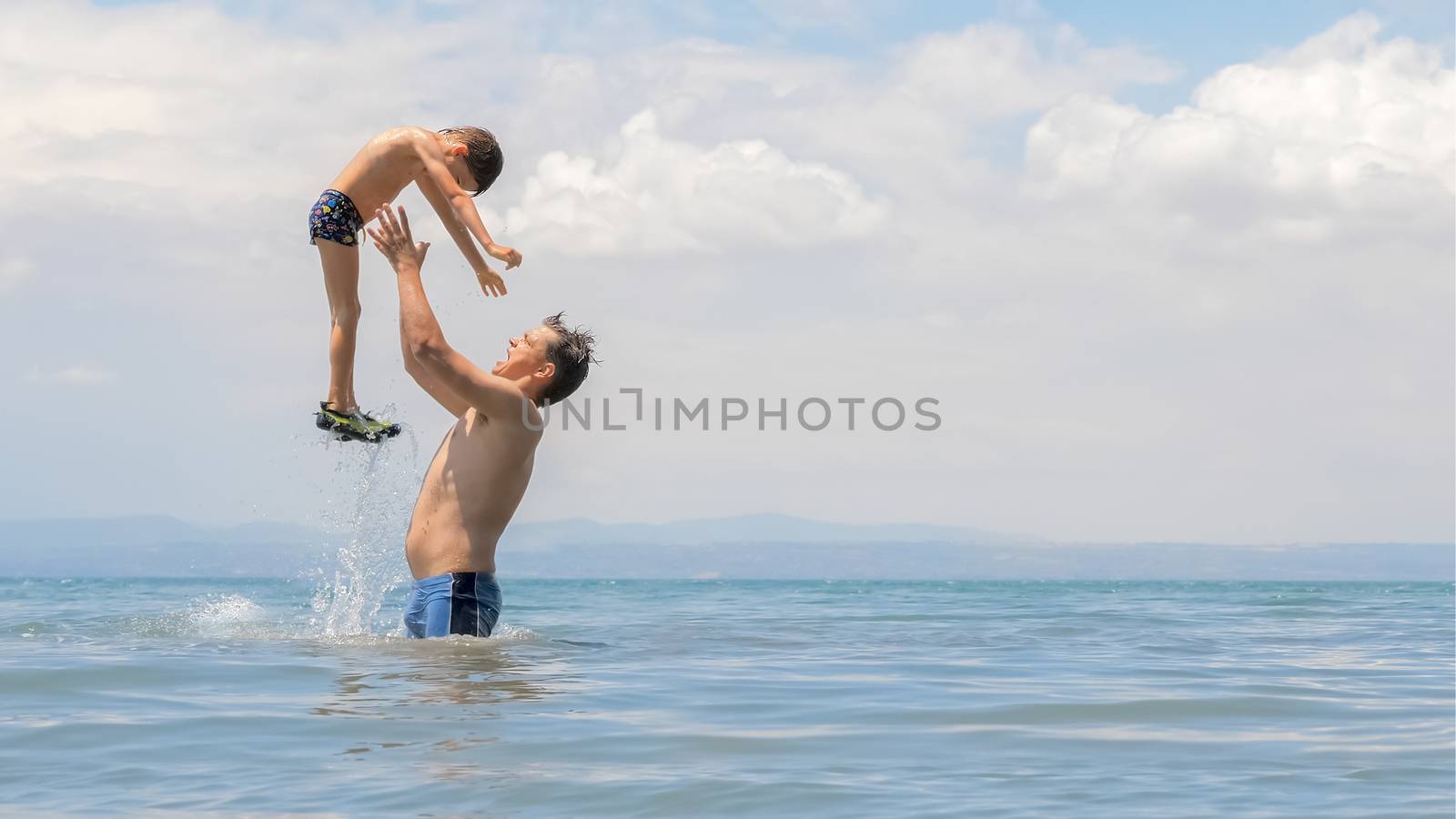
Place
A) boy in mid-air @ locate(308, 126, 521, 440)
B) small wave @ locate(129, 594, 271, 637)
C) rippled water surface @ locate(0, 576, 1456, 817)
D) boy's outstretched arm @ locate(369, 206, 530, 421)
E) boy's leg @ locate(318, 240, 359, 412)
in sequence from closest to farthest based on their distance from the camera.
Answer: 1. rippled water surface @ locate(0, 576, 1456, 817)
2. boy's outstretched arm @ locate(369, 206, 530, 421)
3. boy in mid-air @ locate(308, 126, 521, 440)
4. boy's leg @ locate(318, 240, 359, 412)
5. small wave @ locate(129, 594, 271, 637)

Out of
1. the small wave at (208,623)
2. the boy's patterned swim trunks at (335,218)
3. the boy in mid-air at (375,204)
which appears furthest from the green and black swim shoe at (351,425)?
the small wave at (208,623)

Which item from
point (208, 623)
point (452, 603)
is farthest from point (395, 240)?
point (208, 623)

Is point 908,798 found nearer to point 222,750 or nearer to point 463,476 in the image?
point 222,750

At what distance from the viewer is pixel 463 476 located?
25.0 feet

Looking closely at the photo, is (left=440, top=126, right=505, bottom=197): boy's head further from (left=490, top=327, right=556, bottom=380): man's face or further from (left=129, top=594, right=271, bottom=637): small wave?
(left=129, top=594, right=271, bottom=637): small wave

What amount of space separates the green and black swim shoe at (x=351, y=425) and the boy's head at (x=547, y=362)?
87 cm

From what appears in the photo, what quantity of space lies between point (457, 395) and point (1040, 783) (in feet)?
12.8

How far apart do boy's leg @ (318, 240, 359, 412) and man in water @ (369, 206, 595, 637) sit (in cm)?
47

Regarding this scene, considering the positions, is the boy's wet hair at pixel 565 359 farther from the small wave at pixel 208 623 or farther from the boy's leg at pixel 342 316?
the small wave at pixel 208 623

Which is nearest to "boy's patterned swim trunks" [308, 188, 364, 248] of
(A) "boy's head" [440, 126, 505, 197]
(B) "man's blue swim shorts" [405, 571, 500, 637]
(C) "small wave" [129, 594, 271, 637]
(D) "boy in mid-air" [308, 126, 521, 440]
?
(D) "boy in mid-air" [308, 126, 521, 440]

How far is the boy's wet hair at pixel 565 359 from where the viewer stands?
7.61 metres

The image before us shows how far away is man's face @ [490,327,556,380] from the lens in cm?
761

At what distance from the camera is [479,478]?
7.58 meters

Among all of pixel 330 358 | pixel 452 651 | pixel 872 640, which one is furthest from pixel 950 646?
pixel 330 358
